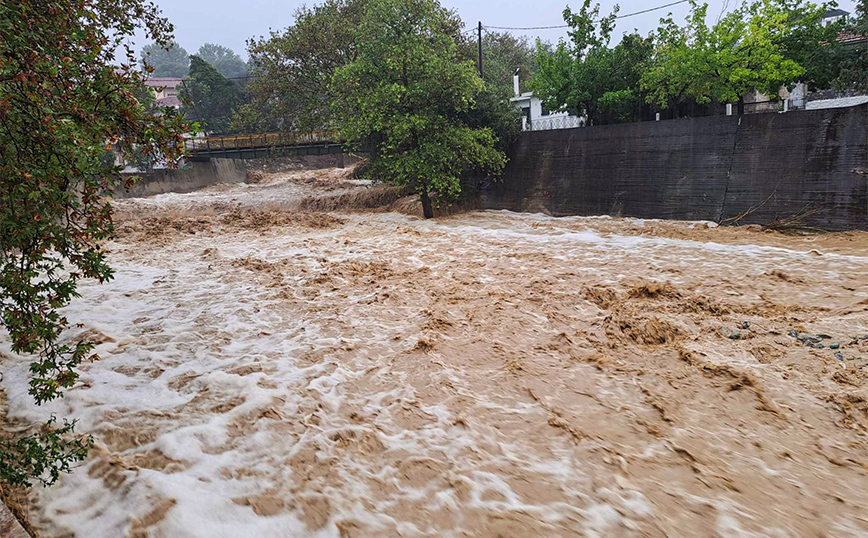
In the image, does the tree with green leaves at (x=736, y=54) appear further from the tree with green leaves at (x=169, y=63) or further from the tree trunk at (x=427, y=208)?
the tree with green leaves at (x=169, y=63)

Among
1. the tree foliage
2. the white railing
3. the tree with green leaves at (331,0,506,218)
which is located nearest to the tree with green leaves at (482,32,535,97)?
the white railing

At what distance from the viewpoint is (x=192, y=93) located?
43875 millimetres

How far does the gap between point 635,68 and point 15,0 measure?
18677mm

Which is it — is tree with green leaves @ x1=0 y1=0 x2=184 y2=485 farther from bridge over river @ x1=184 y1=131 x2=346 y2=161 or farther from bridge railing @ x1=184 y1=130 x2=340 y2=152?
bridge railing @ x1=184 y1=130 x2=340 y2=152

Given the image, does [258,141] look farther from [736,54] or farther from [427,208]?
[736,54]

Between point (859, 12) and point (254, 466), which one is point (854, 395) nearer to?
point (254, 466)

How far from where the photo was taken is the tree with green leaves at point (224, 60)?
10038cm

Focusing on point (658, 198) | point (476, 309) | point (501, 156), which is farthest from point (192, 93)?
point (476, 309)

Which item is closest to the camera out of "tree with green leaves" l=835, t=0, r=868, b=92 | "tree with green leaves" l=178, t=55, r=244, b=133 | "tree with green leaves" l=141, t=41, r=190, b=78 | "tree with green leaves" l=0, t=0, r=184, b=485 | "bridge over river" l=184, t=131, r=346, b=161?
"tree with green leaves" l=0, t=0, r=184, b=485

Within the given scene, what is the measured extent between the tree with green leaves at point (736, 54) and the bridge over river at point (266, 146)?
1504 centimetres

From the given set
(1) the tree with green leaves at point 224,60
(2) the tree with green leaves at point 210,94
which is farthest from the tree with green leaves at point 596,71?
(1) the tree with green leaves at point 224,60

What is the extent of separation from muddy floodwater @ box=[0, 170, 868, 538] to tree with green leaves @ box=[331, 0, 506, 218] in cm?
723

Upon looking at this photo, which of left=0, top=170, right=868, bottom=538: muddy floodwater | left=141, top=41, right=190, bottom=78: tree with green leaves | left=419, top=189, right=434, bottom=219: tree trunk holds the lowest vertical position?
left=0, top=170, right=868, bottom=538: muddy floodwater

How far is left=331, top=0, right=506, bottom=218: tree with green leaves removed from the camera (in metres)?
15.6
